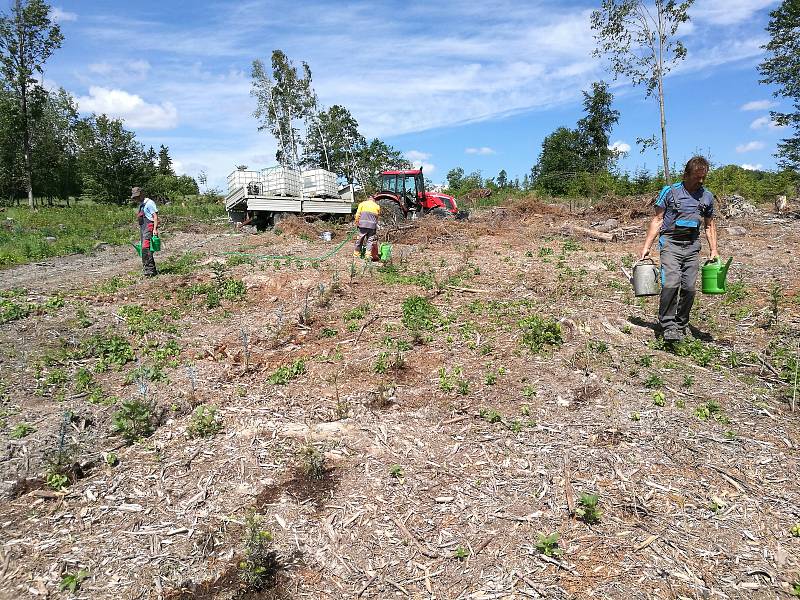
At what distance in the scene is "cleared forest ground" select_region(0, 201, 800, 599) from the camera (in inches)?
114

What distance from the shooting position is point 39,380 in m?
5.33

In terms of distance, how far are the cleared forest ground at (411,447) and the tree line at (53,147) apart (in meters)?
30.3

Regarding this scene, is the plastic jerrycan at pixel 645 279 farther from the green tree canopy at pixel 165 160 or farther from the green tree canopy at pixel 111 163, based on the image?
the green tree canopy at pixel 165 160

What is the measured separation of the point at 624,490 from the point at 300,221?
561 inches

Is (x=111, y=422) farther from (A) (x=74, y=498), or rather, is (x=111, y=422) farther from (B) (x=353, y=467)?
(B) (x=353, y=467)

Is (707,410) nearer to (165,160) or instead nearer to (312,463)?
(312,463)

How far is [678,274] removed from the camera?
5.44 metres

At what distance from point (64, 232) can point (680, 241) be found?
792 inches

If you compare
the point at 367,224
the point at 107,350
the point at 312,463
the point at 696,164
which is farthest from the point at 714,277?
the point at 107,350

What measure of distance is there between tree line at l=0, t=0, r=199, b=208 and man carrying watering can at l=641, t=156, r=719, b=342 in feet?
112

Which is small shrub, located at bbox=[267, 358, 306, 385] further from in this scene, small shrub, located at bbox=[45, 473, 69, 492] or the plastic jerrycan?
the plastic jerrycan

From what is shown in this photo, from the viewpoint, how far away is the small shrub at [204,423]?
4273mm

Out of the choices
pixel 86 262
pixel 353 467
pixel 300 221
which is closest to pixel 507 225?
pixel 300 221

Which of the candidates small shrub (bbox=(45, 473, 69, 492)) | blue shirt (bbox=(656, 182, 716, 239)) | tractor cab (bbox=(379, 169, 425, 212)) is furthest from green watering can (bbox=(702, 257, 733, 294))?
tractor cab (bbox=(379, 169, 425, 212))
